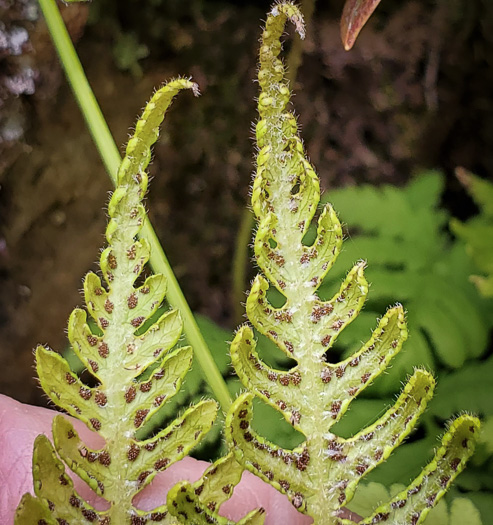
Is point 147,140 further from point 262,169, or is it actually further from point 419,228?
point 419,228

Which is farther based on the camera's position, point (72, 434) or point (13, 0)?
point (13, 0)

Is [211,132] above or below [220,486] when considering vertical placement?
above

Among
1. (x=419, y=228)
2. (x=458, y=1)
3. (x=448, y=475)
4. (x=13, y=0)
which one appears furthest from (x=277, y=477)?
(x=458, y=1)

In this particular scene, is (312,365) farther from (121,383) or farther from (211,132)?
(211,132)

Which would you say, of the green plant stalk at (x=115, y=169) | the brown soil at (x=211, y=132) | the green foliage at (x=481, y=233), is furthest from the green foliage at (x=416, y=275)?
the green plant stalk at (x=115, y=169)

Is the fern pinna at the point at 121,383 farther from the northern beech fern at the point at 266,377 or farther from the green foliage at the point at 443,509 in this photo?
the green foliage at the point at 443,509

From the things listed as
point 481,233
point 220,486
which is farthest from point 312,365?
point 481,233
